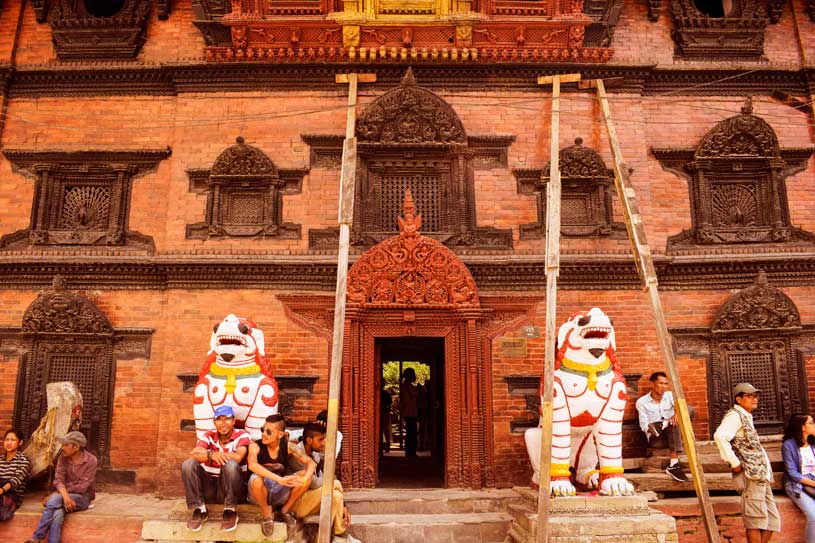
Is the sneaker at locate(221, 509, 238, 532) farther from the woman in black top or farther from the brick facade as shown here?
the woman in black top

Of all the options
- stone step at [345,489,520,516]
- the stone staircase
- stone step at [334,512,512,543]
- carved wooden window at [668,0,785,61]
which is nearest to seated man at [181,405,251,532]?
the stone staircase

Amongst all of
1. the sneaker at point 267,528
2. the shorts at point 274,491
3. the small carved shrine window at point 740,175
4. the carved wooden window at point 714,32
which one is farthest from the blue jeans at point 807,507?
the carved wooden window at point 714,32

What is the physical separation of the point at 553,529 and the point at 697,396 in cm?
384

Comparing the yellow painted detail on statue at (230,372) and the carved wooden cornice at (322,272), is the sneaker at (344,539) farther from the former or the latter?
the carved wooden cornice at (322,272)

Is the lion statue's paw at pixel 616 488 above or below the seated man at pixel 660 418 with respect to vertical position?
below

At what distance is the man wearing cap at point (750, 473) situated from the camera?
600cm

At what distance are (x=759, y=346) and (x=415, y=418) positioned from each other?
679 cm

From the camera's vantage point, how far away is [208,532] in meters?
5.46

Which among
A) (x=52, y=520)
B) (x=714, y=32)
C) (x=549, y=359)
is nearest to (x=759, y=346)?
(x=549, y=359)

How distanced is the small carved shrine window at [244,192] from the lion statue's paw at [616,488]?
17.5ft

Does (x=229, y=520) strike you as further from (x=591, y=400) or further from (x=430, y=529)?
(x=591, y=400)

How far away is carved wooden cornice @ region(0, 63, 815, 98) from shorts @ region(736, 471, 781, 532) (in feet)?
19.5

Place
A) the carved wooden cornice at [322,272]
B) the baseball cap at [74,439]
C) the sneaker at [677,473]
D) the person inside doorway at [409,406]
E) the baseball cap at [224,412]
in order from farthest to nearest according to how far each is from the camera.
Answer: the person inside doorway at [409,406]
the carved wooden cornice at [322,272]
the sneaker at [677,473]
the baseball cap at [74,439]
the baseball cap at [224,412]

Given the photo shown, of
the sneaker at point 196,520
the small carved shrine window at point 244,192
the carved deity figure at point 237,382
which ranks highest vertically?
the small carved shrine window at point 244,192
